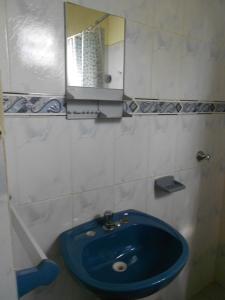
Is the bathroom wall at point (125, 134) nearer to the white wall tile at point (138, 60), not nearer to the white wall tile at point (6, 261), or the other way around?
the white wall tile at point (138, 60)

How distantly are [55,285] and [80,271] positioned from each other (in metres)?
0.36

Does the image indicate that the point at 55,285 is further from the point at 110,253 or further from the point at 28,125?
the point at 28,125

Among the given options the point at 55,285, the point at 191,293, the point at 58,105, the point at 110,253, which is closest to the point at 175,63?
the point at 58,105

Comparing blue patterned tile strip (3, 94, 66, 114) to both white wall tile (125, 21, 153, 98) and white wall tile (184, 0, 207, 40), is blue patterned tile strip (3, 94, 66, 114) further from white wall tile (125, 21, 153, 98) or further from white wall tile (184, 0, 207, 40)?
white wall tile (184, 0, 207, 40)

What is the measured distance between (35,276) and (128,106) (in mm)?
832

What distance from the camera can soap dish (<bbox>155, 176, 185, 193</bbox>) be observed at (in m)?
1.31

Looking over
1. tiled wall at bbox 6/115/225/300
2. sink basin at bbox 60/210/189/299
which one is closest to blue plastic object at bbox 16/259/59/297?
sink basin at bbox 60/210/189/299

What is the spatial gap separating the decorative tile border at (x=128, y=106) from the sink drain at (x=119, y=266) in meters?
0.73

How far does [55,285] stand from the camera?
1101 millimetres

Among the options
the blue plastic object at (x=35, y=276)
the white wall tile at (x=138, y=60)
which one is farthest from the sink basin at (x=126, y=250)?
the white wall tile at (x=138, y=60)

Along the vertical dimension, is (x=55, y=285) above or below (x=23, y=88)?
below

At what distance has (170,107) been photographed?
1302 mm

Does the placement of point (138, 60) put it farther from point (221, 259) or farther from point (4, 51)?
point (221, 259)

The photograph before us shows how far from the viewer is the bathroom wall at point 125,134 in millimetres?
864
